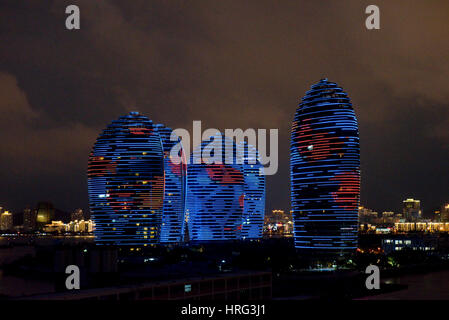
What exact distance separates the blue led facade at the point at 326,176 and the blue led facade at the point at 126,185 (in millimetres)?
26998

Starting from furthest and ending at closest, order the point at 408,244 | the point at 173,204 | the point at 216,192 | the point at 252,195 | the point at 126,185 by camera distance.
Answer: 1. the point at 252,195
2. the point at 408,244
3. the point at 216,192
4. the point at 173,204
5. the point at 126,185

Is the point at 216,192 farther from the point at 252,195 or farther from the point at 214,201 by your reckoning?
the point at 252,195

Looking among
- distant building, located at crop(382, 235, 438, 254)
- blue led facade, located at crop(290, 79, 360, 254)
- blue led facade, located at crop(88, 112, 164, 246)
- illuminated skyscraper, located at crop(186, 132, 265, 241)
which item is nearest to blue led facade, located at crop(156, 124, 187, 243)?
illuminated skyscraper, located at crop(186, 132, 265, 241)

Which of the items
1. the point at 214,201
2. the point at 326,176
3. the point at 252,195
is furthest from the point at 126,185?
the point at 252,195

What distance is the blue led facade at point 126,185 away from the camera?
95.1m

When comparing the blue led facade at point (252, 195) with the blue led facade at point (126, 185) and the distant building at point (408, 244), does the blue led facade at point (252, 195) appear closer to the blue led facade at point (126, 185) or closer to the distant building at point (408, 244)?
the distant building at point (408, 244)

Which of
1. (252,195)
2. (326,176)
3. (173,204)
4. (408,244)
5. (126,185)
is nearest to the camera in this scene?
(326,176)

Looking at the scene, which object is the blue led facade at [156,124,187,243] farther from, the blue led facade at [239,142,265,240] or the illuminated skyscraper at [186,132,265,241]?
the blue led facade at [239,142,265,240]

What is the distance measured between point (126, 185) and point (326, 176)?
120 feet

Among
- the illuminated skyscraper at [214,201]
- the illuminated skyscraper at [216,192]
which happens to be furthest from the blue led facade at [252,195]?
the illuminated skyscraper at [214,201]

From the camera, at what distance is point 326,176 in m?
77.9

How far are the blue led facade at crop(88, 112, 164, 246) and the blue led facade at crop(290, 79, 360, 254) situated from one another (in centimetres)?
2700
